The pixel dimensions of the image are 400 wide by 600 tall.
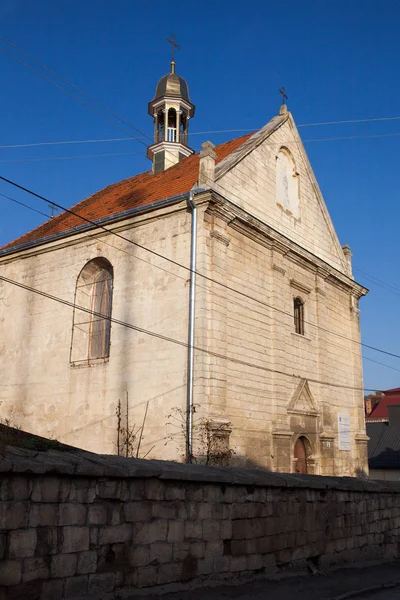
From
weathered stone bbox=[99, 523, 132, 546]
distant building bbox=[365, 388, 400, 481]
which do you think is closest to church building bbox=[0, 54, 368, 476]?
weathered stone bbox=[99, 523, 132, 546]

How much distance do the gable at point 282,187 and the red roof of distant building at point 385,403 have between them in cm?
2837

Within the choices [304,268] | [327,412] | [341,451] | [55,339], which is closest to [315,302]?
[304,268]

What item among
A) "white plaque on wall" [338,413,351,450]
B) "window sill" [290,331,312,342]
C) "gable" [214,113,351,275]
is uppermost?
"gable" [214,113,351,275]

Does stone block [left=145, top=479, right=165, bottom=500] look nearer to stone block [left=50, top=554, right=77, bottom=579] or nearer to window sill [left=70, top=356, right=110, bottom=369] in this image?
stone block [left=50, top=554, right=77, bottom=579]

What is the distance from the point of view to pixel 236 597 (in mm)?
6711

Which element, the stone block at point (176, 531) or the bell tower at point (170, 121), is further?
the bell tower at point (170, 121)

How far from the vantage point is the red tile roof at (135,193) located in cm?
1694

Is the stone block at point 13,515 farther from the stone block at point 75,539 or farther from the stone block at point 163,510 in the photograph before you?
the stone block at point 163,510

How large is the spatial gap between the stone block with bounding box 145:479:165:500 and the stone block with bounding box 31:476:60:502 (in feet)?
3.76

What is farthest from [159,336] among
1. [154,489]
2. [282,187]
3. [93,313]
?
[154,489]

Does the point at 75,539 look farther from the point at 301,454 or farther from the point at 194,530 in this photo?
the point at 301,454

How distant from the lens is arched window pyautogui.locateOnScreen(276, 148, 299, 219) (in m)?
18.8

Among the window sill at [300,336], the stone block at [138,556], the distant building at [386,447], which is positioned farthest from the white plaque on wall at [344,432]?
the distant building at [386,447]

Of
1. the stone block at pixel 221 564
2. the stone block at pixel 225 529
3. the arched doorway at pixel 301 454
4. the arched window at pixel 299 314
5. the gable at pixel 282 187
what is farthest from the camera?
the arched window at pixel 299 314
